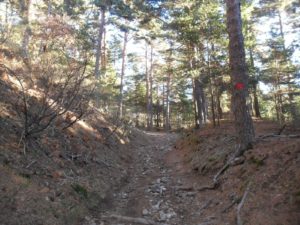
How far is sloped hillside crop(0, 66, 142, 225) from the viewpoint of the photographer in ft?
18.5

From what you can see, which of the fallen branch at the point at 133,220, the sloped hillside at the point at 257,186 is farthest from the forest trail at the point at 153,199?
the sloped hillside at the point at 257,186

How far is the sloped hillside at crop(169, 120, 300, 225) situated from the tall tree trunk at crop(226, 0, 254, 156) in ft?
1.33

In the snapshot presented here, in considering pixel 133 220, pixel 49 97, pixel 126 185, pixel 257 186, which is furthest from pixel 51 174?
pixel 257 186

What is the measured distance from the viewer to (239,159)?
27.0 ft

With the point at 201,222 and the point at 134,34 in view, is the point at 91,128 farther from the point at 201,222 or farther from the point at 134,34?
the point at 134,34

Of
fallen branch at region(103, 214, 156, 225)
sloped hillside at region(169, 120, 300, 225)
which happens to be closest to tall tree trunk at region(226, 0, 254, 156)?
sloped hillside at region(169, 120, 300, 225)

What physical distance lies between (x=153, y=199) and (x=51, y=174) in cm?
281

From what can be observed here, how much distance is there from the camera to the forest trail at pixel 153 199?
22.6 feet

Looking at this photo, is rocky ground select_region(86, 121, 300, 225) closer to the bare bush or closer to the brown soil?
the brown soil

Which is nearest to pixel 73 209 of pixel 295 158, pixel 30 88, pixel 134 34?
pixel 295 158

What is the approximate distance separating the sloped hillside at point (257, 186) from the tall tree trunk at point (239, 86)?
16.0 inches

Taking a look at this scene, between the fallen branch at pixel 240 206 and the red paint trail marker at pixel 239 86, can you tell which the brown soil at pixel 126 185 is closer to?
the fallen branch at pixel 240 206

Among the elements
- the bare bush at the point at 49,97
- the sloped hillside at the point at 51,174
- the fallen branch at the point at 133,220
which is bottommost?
the fallen branch at the point at 133,220

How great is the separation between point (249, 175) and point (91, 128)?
8.31m
